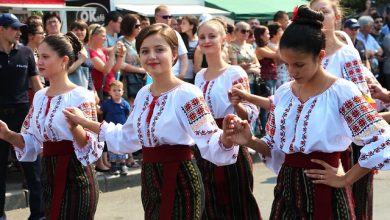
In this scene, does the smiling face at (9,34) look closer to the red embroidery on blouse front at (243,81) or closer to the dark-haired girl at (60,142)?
the dark-haired girl at (60,142)

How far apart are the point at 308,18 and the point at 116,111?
4934 mm

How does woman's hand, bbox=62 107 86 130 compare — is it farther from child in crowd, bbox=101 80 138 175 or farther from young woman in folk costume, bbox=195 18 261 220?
child in crowd, bbox=101 80 138 175

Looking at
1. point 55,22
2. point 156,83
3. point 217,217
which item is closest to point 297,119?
point 156,83

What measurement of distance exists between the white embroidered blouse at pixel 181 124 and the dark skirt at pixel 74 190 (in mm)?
758

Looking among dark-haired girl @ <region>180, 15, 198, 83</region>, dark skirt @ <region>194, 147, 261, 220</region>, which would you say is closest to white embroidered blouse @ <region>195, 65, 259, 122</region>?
dark skirt @ <region>194, 147, 261, 220</region>

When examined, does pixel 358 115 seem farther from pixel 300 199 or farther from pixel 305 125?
pixel 300 199

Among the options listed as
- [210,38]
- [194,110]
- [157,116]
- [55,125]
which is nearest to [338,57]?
[210,38]

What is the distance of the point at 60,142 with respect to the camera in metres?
5.09

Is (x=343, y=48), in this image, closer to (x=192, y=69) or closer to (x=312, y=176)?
(x=312, y=176)

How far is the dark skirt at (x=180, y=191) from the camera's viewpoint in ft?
14.5

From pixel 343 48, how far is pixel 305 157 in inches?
72.4

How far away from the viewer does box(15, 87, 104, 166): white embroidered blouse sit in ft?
16.5

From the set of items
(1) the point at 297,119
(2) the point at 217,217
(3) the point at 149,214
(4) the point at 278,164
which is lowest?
(2) the point at 217,217

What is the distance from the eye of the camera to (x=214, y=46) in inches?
238
